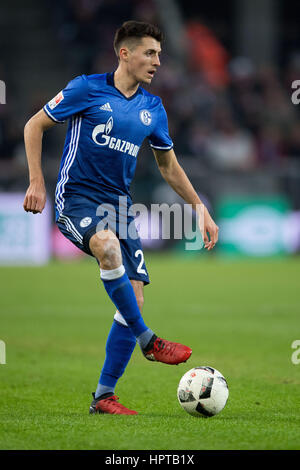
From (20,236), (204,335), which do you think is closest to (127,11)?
(20,236)

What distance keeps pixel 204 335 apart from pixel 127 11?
41.3 feet

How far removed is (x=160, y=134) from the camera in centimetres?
538

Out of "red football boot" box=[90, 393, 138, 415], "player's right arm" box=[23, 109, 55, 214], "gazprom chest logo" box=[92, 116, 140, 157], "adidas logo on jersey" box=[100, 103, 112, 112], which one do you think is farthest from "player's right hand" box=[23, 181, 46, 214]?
"red football boot" box=[90, 393, 138, 415]

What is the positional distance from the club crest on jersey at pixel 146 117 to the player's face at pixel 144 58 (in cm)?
20

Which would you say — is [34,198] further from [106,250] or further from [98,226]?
[106,250]

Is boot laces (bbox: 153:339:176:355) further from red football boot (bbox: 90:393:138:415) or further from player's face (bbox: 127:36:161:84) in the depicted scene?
player's face (bbox: 127:36:161:84)

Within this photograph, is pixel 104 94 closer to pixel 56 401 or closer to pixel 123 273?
pixel 123 273

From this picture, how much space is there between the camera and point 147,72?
5.11 meters

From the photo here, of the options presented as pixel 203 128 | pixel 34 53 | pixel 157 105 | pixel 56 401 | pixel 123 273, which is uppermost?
Answer: pixel 34 53

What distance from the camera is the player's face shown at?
509 cm

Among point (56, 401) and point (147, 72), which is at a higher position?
point (147, 72)

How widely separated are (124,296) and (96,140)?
0.96m

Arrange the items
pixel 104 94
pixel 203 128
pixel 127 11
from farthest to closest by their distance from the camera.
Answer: pixel 127 11 → pixel 203 128 → pixel 104 94

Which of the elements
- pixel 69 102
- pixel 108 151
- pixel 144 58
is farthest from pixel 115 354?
pixel 144 58
